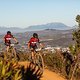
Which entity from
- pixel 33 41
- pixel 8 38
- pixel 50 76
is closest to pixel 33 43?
pixel 33 41

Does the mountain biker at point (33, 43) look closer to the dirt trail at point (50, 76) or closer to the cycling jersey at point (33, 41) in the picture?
the cycling jersey at point (33, 41)

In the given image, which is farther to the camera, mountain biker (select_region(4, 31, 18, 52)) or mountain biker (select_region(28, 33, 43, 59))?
mountain biker (select_region(4, 31, 18, 52))

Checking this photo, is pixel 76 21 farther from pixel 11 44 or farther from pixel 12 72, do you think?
pixel 12 72

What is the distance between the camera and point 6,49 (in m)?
16.9

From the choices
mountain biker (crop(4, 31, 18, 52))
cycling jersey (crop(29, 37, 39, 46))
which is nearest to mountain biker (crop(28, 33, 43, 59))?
cycling jersey (crop(29, 37, 39, 46))

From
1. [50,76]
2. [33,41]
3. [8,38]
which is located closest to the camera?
[33,41]

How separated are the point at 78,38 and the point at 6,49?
40.6ft

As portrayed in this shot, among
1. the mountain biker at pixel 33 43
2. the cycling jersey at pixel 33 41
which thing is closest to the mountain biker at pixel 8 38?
the mountain biker at pixel 33 43

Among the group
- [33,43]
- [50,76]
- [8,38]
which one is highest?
[8,38]

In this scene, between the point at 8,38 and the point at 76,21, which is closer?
the point at 8,38

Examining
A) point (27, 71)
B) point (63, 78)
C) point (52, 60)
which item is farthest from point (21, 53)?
point (27, 71)

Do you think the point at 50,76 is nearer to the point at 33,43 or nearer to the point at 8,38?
the point at 33,43

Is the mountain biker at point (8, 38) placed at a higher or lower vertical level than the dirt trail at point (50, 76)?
higher

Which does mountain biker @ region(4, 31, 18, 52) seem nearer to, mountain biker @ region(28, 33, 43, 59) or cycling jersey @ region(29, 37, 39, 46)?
mountain biker @ region(28, 33, 43, 59)
